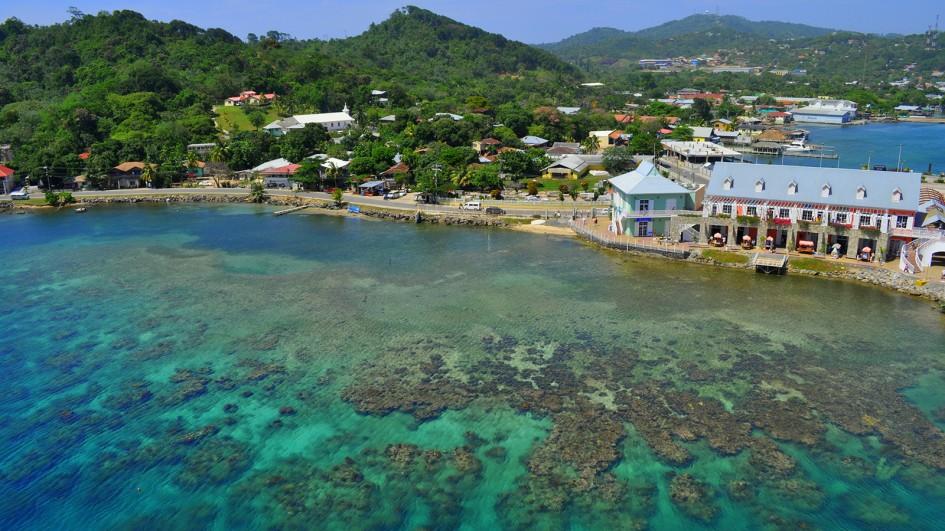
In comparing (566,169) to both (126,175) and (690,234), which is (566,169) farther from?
(126,175)

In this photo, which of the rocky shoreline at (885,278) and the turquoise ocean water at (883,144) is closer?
the rocky shoreline at (885,278)

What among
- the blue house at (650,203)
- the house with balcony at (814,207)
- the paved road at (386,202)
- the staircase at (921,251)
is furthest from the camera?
the paved road at (386,202)

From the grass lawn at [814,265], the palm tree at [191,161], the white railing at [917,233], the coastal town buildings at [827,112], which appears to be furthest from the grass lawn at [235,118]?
the coastal town buildings at [827,112]

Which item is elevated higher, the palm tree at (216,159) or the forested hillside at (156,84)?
the forested hillside at (156,84)

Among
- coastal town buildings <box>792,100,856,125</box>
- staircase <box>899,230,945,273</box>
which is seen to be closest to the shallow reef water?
staircase <box>899,230,945,273</box>

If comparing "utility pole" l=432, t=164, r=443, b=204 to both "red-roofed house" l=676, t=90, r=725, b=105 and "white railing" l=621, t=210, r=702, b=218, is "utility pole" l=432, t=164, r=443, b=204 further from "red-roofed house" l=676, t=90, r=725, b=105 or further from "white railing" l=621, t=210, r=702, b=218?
"red-roofed house" l=676, t=90, r=725, b=105

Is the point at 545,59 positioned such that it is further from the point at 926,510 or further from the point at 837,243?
the point at 926,510

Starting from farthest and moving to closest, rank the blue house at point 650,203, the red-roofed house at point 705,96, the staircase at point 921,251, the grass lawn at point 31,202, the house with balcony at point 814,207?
1. the red-roofed house at point 705,96
2. the grass lawn at point 31,202
3. the blue house at point 650,203
4. the house with balcony at point 814,207
5. the staircase at point 921,251

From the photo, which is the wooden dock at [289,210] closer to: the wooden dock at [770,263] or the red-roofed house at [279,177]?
the red-roofed house at [279,177]
